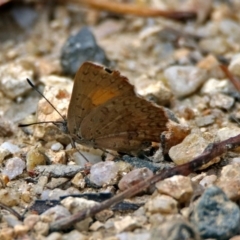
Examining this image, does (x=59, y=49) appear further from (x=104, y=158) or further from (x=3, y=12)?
(x=104, y=158)

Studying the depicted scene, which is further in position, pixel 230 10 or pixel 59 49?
pixel 230 10

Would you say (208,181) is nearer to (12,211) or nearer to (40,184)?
(40,184)

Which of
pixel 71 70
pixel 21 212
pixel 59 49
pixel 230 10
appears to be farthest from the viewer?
pixel 230 10

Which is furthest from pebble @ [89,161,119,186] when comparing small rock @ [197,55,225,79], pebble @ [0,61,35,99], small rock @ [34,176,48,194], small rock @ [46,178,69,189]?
small rock @ [197,55,225,79]

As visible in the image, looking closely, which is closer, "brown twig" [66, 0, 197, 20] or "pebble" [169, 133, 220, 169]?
"pebble" [169, 133, 220, 169]

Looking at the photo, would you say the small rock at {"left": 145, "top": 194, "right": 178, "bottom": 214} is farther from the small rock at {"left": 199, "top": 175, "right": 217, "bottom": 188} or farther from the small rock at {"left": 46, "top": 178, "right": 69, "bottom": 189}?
the small rock at {"left": 46, "top": 178, "right": 69, "bottom": 189}

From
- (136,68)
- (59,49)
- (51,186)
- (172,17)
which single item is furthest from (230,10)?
(51,186)
